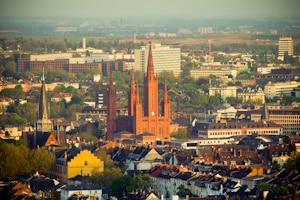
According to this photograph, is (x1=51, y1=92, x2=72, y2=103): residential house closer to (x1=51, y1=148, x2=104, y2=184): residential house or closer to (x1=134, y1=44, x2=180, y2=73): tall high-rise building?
(x1=134, y1=44, x2=180, y2=73): tall high-rise building

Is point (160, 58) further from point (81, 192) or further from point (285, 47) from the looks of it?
point (81, 192)

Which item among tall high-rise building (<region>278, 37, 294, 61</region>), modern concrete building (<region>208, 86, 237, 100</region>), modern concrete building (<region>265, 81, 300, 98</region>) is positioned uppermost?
modern concrete building (<region>265, 81, 300, 98</region>)

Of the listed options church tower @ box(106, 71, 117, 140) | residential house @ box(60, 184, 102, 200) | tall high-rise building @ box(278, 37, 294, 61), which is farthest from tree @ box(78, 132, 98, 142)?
tall high-rise building @ box(278, 37, 294, 61)

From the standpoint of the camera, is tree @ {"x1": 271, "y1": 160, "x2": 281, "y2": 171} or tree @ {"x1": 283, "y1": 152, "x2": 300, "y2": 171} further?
tree @ {"x1": 271, "y1": 160, "x2": 281, "y2": 171}

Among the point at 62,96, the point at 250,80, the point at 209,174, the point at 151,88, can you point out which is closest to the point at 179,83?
the point at 250,80

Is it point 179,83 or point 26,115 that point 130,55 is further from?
point 26,115

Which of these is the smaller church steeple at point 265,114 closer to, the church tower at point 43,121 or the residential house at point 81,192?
the church tower at point 43,121
